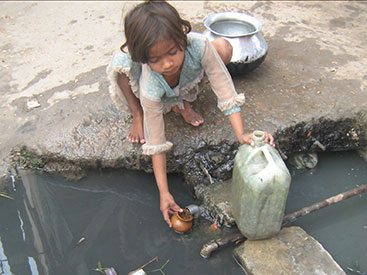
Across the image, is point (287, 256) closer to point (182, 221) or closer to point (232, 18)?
point (182, 221)

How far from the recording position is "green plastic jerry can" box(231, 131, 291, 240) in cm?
181

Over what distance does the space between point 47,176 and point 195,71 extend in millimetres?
1496

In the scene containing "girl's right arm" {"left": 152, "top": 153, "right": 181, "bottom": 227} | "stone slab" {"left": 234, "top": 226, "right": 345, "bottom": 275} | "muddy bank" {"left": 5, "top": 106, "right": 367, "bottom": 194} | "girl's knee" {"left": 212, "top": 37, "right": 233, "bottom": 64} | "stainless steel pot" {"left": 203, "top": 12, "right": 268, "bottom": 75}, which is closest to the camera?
"stone slab" {"left": 234, "top": 226, "right": 345, "bottom": 275}

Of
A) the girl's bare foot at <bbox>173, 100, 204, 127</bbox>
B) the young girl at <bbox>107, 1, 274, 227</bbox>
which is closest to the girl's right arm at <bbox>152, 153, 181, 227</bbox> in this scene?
the young girl at <bbox>107, 1, 274, 227</bbox>

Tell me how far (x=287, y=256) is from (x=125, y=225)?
115 cm

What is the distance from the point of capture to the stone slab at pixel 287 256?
2006mm

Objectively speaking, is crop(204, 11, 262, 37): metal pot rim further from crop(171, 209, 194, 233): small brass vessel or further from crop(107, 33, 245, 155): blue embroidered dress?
crop(171, 209, 194, 233): small brass vessel

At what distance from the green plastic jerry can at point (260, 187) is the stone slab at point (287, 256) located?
97mm

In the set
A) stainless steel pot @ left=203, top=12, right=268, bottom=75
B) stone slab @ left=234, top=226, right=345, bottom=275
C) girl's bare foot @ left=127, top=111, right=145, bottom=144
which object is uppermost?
stainless steel pot @ left=203, top=12, right=268, bottom=75

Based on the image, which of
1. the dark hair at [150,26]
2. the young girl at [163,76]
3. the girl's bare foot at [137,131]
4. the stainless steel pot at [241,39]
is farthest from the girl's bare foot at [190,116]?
the dark hair at [150,26]

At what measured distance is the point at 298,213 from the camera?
2.25 m

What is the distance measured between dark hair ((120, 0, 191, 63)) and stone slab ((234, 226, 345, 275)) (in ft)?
4.46

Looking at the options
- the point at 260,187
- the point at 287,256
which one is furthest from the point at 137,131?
the point at 287,256

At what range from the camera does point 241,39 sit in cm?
285
